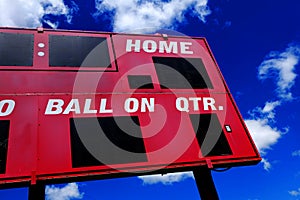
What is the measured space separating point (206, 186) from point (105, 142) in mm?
2838

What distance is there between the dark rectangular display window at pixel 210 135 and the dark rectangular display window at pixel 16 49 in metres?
4.17

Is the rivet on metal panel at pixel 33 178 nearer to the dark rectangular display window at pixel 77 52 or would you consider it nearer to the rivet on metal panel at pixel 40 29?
the dark rectangular display window at pixel 77 52

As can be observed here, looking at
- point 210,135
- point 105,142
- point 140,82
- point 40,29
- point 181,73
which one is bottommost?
point 105,142

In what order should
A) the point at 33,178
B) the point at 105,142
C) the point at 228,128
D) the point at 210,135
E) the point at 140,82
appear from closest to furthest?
the point at 33,178 → the point at 105,142 → the point at 210,135 → the point at 228,128 → the point at 140,82

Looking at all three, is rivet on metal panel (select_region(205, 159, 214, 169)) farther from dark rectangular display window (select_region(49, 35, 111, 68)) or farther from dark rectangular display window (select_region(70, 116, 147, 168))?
dark rectangular display window (select_region(49, 35, 111, 68))

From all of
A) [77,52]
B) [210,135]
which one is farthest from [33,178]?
[210,135]

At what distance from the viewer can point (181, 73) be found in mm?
7332

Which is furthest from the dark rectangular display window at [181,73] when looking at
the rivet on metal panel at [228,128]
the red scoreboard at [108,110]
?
the rivet on metal panel at [228,128]

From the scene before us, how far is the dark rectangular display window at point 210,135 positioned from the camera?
19.4ft

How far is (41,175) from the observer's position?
480 centimetres

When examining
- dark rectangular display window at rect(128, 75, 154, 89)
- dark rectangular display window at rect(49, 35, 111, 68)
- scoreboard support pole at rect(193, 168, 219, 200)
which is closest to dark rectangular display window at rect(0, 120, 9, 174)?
dark rectangular display window at rect(49, 35, 111, 68)

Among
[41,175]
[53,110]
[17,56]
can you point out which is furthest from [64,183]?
[17,56]

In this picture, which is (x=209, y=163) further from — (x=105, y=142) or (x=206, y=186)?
(x=105, y=142)

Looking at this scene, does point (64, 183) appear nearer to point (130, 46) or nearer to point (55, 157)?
point (55, 157)
